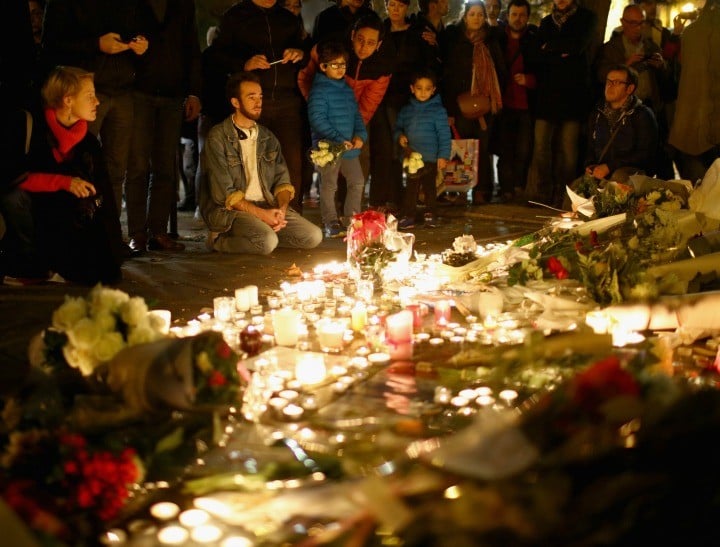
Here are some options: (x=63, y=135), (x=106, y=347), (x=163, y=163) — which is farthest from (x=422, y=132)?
(x=106, y=347)

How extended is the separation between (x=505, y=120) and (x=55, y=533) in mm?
7358

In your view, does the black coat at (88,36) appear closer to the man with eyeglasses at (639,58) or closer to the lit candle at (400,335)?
the lit candle at (400,335)

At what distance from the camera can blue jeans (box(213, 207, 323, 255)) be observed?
5730mm

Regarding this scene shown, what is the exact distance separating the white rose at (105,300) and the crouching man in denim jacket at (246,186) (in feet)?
9.77

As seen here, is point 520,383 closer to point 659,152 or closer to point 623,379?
point 623,379

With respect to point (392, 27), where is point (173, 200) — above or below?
below

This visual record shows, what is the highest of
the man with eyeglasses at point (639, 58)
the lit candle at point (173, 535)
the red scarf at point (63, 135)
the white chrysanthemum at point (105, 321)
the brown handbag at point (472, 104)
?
the man with eyeglasses at point (639, 58)

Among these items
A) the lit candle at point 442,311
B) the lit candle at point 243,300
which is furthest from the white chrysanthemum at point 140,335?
the lit candle at point 442,311

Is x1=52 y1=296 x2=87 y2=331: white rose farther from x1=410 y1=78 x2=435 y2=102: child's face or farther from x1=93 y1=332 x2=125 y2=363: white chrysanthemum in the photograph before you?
x1=410 y1=78 x2=435 y2=102: child's face

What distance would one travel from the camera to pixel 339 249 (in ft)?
20.1

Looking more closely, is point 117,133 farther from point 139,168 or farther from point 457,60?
point 457,60

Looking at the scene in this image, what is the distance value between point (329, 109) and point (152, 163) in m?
1.50

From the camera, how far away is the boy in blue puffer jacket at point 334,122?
6.62 meters

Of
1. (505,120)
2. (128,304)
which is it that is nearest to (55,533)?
(128,304)
